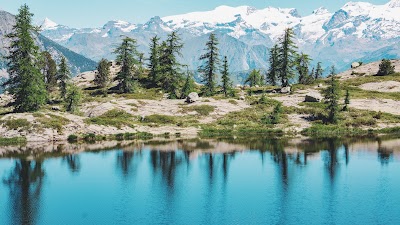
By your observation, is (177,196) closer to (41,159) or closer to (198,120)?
(41,159)

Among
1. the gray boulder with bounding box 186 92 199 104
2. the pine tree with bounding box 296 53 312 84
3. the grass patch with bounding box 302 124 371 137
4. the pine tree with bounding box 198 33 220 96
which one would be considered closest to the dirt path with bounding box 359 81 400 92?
the pine tree with bounding box 296 53 312 84

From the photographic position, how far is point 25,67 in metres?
84.0

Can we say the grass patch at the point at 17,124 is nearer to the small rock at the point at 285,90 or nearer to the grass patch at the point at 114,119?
the grass patch at the point at 114,119

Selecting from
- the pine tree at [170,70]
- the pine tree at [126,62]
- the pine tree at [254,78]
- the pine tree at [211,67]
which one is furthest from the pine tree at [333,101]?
the pine tree at [254,78]

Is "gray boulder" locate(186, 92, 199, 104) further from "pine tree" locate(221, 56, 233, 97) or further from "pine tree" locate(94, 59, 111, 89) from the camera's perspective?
"pine tree" locate(94, 59, 111, 89)

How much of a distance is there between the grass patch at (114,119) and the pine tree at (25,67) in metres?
11.6

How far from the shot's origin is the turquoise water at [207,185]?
1403 inches

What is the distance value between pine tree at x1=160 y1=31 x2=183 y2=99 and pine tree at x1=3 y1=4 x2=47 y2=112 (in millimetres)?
36863

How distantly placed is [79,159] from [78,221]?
93.4ft

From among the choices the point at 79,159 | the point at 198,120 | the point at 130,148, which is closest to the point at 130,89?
the point at 198,120

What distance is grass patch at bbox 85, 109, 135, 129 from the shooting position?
8706 cm

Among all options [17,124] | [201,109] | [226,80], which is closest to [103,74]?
[226,80]

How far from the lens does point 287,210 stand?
36562 mm

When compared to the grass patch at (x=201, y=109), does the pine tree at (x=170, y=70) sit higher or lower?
higher
